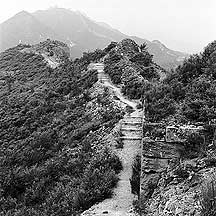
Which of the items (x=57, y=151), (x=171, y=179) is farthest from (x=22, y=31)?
(x=171, y=179)

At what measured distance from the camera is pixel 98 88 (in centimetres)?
2183

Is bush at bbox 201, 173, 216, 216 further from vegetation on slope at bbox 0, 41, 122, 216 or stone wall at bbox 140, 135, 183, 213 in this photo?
vegetation on slope at bbox 0, 41, 122, 216

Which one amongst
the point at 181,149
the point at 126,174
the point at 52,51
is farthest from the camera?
the point at 52,51

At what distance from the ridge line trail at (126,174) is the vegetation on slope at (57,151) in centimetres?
30

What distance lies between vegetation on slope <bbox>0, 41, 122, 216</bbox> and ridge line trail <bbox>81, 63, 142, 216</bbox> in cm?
30

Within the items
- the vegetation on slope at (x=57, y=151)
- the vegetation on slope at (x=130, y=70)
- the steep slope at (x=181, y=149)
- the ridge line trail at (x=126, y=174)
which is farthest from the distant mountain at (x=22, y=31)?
the steep slope at (x=181, y=149)

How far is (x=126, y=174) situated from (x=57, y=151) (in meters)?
5.23

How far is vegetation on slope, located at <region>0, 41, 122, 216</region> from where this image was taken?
9.77 meters

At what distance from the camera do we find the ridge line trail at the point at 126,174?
27.3 ft

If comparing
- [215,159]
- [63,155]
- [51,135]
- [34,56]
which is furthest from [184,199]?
[34,56]

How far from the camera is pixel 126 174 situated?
10562 mm

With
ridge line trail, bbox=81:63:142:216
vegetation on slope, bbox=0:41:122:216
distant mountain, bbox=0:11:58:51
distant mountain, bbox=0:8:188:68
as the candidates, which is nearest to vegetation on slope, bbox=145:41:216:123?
ridge line trail, bbox=81:63:142:216

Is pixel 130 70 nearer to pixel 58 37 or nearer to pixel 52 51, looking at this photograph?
pixel 52 51

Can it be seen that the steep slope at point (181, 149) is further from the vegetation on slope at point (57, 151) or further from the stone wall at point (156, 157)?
the vegetation on slope at point (57, 151)
